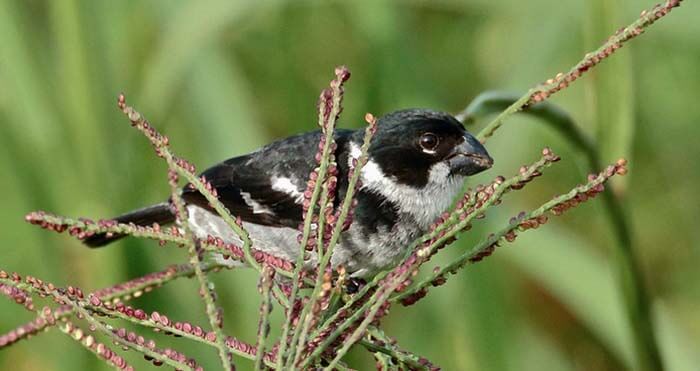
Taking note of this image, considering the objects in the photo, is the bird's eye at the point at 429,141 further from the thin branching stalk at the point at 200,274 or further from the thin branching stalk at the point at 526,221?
the thin branching stalk at the point at 200,274

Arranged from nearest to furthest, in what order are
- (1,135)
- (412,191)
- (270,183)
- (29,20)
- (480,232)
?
(412,191)
(270,183)
(480,232)
(1,135)
(29,20)

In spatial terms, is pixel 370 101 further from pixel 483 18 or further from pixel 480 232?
pixel 483 18

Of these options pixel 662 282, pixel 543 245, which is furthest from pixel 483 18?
pixel 543 245

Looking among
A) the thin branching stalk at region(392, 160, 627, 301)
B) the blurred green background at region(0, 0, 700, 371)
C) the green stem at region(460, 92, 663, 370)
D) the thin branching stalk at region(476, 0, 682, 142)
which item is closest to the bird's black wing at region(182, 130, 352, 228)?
the blurred green background at region(0, 0, 700, 371)

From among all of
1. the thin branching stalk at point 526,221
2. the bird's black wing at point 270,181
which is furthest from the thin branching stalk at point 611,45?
the bird's black wing at point 270,181

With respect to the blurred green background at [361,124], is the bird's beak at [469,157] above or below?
below

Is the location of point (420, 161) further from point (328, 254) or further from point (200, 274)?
point (200, 274)

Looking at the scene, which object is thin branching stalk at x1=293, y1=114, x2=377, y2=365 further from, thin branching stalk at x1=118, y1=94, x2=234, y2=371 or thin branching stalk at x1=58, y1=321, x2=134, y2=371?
thin branching stalk at x1=58, y1=321, x2=134, y2=371
